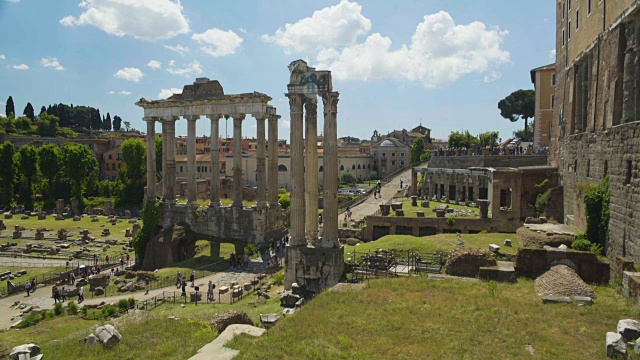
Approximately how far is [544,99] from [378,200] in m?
17.1

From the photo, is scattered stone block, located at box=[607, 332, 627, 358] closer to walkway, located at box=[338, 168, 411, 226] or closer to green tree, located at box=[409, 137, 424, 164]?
walkway, located at box=[338, 168, 411, 226]

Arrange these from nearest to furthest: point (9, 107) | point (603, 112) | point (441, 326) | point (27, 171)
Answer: point (441, 326) < point (603, 112) < point (27, 171) < point (9, 107)

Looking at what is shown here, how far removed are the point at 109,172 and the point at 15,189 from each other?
2030 centimetres

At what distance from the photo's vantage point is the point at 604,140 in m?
18.6

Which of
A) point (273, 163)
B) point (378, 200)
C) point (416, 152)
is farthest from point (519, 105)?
point (273, 163)

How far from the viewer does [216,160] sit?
3203 centimetres

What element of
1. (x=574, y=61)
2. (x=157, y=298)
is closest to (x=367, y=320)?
(x=157, y=298)

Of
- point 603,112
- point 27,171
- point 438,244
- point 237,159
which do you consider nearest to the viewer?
point 603,112

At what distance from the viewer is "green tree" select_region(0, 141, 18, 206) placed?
5872 cm

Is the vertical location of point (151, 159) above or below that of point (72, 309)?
above

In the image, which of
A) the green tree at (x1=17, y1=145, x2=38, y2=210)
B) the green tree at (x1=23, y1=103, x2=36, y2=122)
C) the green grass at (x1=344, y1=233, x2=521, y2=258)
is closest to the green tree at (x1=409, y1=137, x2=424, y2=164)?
the green grass at (x1=344, y1=233, x2=521, y2=258)

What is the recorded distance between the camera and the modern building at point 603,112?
1566cm

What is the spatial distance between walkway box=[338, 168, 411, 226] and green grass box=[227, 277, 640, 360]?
21800 millimetres

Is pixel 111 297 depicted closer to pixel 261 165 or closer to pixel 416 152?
pixel 261 165
